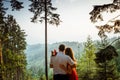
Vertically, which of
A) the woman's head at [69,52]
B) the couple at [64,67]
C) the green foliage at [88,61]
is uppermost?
the woman's head at [69,52]

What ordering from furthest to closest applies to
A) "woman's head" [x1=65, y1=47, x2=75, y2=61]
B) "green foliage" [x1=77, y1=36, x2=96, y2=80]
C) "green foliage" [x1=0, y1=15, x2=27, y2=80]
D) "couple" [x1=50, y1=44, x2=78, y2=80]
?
1. "green foliage" [x1=0, y1=15, x2=27, y2=80]
2. "green foliage" [x1=77, y1=36, x2=96, y2=80]
3. "woman's head" [x1=65, y1=47, x2=75, y2=61]
4. "couple" [x1=50, y1=44, x2=78, y2=80]

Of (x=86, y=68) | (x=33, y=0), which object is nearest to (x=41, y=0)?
(x=33, y=0)

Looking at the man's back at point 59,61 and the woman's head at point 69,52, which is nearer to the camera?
the man's back at point 59,61

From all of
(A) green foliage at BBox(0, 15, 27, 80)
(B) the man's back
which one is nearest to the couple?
(B) the man's back

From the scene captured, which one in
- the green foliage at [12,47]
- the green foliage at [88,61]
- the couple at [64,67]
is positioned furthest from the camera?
the green foliage at [12,47]

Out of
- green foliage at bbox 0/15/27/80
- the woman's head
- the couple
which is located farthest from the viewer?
green foliage at bbox 0/15/27/80

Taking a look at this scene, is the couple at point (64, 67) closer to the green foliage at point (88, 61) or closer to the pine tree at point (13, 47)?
the green foliage at point (88, 61)

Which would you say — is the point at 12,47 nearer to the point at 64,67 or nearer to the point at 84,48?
the point at 84,48

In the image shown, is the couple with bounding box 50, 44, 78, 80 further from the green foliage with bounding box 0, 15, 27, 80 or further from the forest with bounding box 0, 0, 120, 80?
the green foliage with bounding box 0, 15, 27, 80

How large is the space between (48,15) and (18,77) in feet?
195

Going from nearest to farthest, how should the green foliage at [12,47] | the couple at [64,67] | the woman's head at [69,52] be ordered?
the couple at [64,67] < the woman's head at [69,52] < the green foliage at [12,47]

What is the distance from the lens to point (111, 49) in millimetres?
12555

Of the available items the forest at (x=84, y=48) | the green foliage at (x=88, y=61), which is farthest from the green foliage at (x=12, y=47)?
the green foliage at (x=88, y=61)

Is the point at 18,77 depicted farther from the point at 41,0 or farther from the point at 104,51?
the point at 104,51
